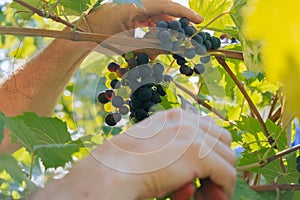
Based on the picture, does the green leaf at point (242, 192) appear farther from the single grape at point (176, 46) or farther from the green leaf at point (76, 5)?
the green leaf at point (76, 5)

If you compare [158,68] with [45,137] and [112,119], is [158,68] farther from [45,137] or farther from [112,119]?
[45,137]

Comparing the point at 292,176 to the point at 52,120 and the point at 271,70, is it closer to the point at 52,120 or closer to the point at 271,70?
the point at 52,120

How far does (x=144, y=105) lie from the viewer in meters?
0.88

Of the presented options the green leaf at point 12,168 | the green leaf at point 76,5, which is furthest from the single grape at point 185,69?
Answer: the green leaf at point 12,168

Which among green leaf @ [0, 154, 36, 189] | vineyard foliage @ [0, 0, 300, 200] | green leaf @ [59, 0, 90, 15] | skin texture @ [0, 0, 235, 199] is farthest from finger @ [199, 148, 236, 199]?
green leaf @ [59, 0, 90, 15]

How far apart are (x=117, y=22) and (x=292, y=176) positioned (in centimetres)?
46

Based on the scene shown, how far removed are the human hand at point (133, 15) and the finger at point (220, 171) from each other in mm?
527

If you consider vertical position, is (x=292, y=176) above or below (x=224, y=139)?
below

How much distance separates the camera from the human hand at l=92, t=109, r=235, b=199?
1.68 feet

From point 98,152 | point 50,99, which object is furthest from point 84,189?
point 50,99

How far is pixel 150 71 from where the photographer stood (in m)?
0.93

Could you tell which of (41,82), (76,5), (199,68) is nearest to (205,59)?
(199,68)

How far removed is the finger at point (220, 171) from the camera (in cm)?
51

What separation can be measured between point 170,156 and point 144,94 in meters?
0.39
